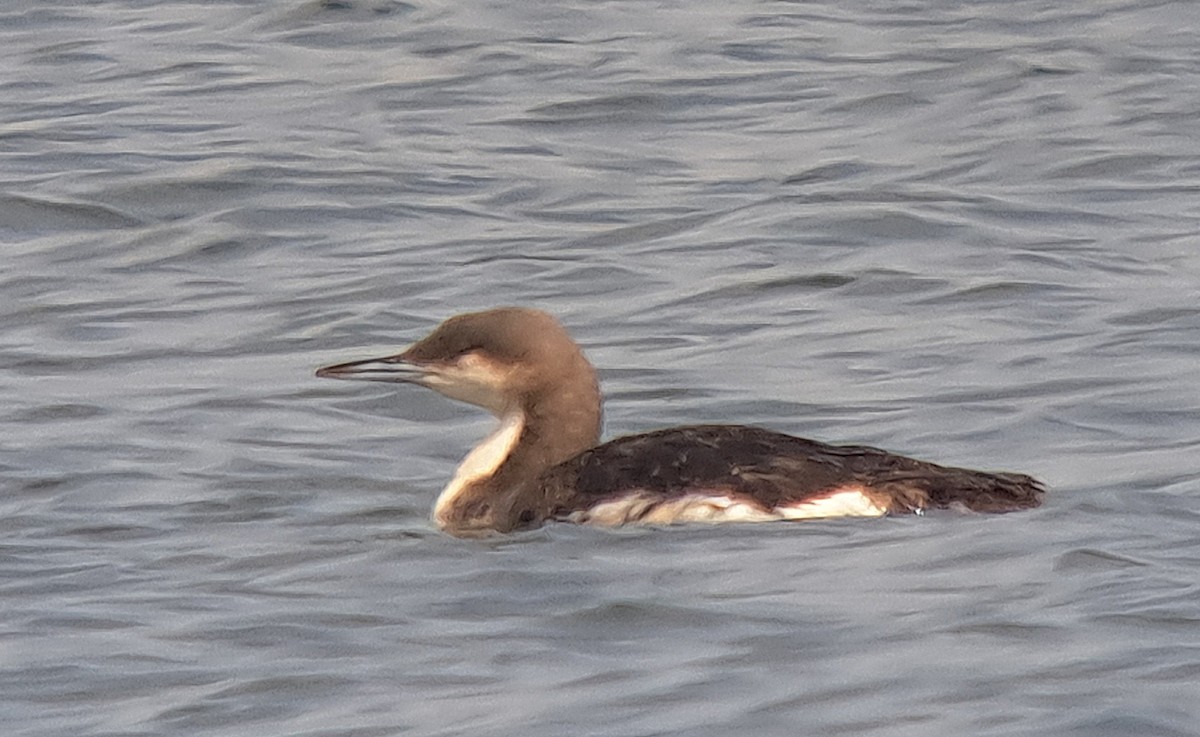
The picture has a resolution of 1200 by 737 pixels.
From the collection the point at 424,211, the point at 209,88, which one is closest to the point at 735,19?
the point at 209,88

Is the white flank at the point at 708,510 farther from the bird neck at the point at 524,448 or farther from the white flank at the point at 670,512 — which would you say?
the bird neck at the point at 524,448

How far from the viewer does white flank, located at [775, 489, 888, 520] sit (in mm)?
7688

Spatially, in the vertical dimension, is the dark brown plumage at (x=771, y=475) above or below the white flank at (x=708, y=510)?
above

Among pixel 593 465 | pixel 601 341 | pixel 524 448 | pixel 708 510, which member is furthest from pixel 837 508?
pixel 601 341

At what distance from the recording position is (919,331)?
10.2m

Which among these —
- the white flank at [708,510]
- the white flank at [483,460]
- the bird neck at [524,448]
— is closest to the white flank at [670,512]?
the white flank at [708,510]

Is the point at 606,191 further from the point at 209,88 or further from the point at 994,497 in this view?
the point at 994,497

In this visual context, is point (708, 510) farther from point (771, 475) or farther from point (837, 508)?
point (837, 508)

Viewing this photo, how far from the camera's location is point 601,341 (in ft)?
33.8

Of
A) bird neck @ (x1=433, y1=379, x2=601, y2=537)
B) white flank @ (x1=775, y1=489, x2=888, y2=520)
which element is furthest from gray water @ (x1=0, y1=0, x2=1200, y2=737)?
bird neck @ (x1=433, y1=379, x2=601, y2=537)

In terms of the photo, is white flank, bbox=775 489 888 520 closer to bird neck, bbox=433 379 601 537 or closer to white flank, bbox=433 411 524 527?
bird neck, bbox=433 379 601 537

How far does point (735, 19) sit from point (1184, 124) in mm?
3182

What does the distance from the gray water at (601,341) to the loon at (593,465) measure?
82mm

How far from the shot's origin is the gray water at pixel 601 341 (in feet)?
21.1
